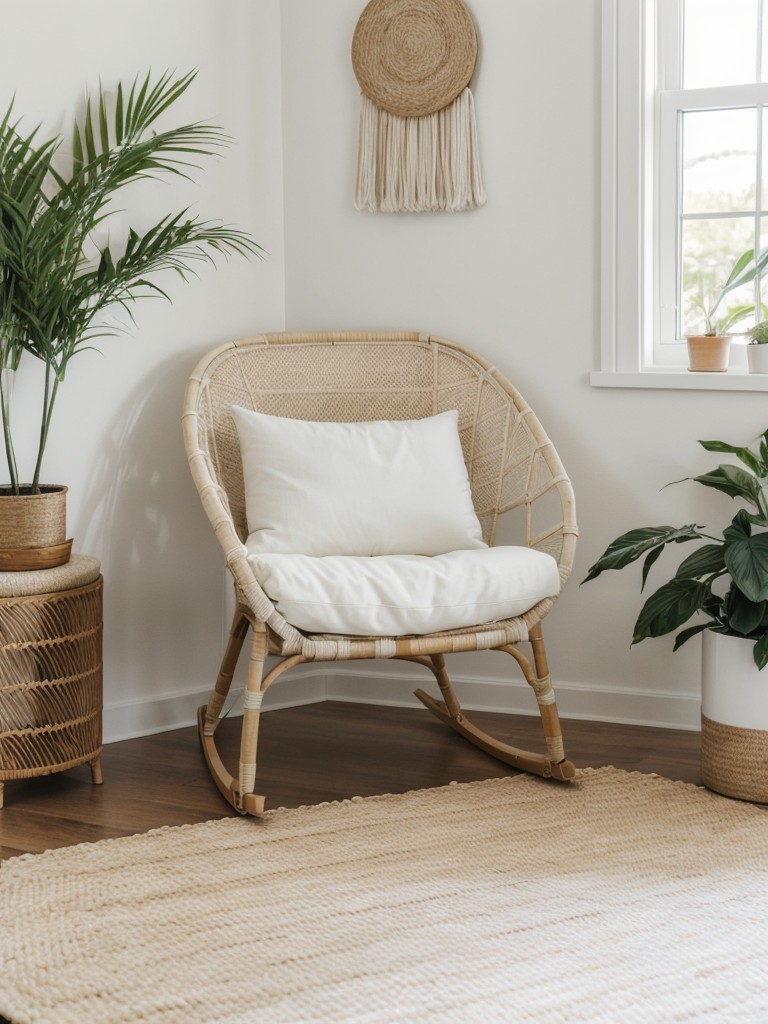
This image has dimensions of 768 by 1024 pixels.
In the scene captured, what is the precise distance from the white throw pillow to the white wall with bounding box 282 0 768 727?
0.42 metres

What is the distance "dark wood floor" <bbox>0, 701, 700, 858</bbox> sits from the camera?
2.17 metres

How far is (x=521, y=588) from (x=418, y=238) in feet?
3.52

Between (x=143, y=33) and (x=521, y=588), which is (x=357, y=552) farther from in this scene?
(x=143, y=33)

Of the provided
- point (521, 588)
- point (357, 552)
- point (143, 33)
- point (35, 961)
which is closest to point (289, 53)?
point (143, 33)

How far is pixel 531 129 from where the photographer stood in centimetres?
269

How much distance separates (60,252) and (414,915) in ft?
4.63

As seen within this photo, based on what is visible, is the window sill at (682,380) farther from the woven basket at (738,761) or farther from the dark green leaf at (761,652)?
the woven basket at (738,761)

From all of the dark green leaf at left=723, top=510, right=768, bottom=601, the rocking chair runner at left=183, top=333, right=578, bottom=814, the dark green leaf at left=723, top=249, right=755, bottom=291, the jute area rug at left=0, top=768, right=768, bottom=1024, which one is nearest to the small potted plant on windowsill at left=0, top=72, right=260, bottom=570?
the rocking chair runner at left=183, top=333, right=578, bottom=814

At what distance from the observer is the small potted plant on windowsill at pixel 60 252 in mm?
2201

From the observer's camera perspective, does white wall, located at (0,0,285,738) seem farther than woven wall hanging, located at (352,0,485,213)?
No

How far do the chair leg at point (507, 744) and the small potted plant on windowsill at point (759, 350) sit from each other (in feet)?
2.75

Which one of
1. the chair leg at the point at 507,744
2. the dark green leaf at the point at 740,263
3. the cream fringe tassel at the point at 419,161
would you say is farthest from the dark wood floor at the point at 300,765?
the cream fringe tassel at the point at 419,161

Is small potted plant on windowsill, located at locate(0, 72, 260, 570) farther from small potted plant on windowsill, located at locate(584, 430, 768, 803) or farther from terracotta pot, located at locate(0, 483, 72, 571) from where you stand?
small potted plant on windowsill, located at locate(584, 430, 768, 803)

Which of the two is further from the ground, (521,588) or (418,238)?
(418,238)
